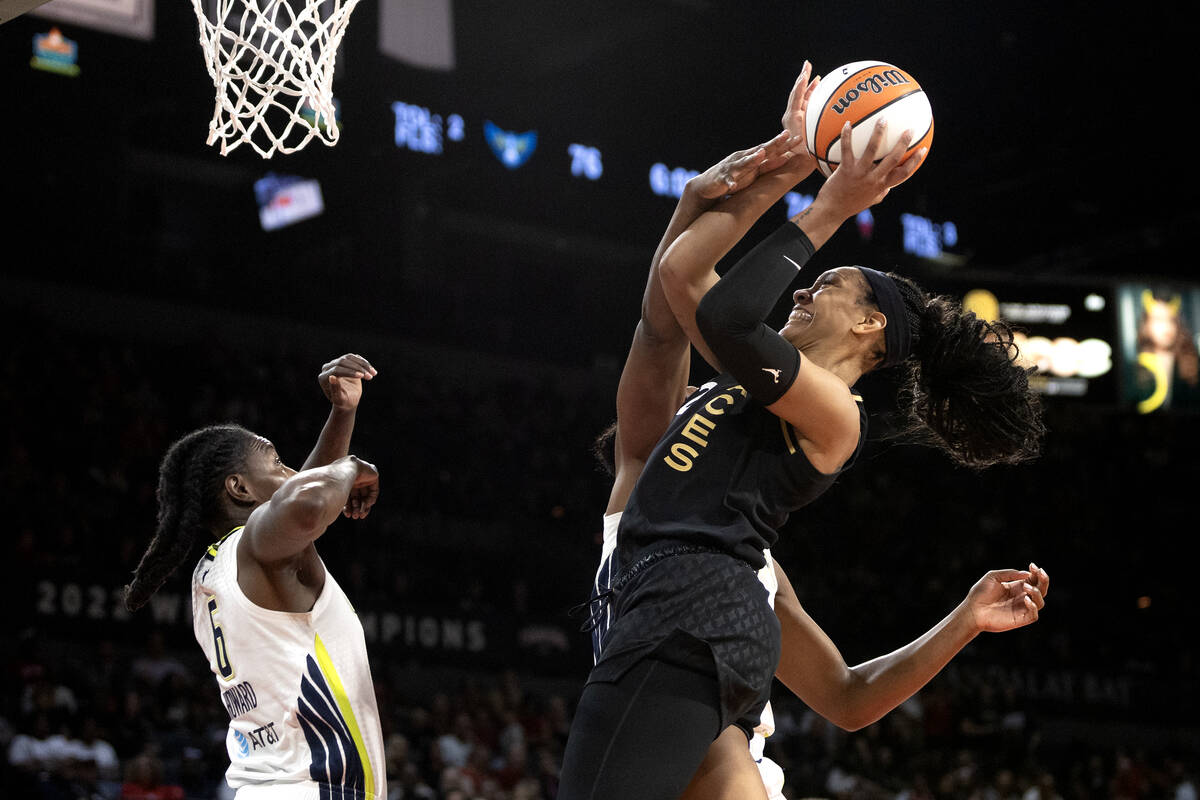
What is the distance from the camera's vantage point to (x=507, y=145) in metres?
14.0

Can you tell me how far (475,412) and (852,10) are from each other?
6789mm

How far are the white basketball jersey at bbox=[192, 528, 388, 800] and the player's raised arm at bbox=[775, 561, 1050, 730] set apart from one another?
106 cm

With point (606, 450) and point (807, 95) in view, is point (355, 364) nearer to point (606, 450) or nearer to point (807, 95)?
point (606, 450)

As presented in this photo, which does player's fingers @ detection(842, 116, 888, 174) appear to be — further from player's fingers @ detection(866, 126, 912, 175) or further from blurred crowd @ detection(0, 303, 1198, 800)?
blurred crowd @ detection(0, 303, 1198, 800)

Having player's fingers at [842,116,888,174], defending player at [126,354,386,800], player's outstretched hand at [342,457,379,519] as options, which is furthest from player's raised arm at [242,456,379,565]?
player's fingers at [842,116,888,174]

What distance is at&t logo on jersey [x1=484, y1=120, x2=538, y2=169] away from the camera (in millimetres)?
13945

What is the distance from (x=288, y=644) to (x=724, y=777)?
1210 mm

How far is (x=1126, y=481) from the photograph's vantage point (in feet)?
66.0

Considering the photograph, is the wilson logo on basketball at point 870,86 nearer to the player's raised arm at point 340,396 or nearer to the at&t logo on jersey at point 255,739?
the player's raised arm at point 340,396

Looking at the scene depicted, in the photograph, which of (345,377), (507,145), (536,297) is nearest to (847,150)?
(345,377)

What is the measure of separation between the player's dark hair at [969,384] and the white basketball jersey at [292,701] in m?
1.57

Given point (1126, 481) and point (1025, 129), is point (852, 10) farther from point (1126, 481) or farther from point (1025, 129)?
point (1126, 481)

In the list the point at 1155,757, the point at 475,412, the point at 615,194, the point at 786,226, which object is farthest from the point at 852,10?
the point at 786,226

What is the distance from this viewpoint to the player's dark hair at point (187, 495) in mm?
3516
